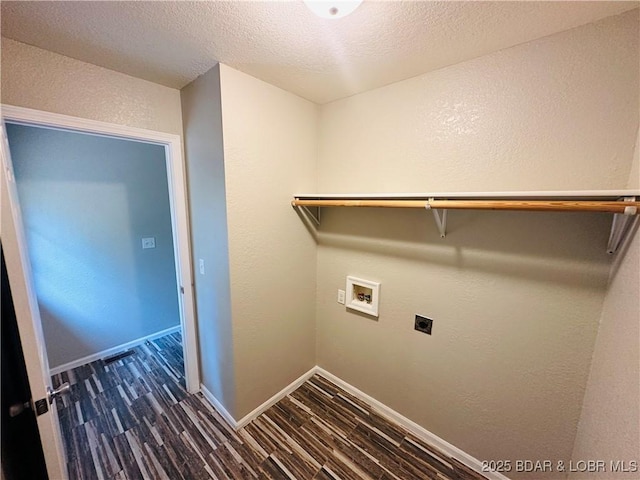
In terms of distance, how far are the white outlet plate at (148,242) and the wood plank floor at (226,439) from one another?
136cm

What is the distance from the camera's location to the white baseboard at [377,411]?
1552 millimetres

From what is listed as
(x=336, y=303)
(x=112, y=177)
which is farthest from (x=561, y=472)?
(x=112, y=177)

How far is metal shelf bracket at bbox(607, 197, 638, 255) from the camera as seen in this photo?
0.94 meters

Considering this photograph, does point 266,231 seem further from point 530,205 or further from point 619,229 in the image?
point 619,229

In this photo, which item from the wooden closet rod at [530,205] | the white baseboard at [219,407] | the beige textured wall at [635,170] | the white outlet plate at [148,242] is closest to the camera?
the wooden closet rod at [530,205]

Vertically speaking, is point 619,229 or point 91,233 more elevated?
point 619,229

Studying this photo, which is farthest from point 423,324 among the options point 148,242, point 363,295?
point 148,242

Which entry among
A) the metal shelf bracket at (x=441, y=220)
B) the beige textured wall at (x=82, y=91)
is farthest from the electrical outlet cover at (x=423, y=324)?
the beige textured wall at (x=82, y=91)

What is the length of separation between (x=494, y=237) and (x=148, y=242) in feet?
10.7

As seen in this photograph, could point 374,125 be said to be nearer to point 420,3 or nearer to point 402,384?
point 420,3

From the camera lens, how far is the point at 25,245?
4.09ft

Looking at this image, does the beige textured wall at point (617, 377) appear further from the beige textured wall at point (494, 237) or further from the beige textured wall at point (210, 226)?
the beige textured wall at point (210, 226)

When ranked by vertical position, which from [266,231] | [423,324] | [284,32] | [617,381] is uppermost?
[284,32]

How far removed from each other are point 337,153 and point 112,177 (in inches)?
90.3
